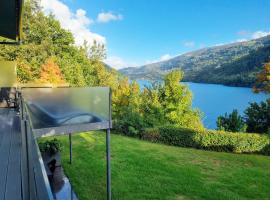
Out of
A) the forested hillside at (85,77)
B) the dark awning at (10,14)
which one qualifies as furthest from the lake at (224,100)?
the dark awning at (10,14)

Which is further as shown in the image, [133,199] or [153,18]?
[153,18]

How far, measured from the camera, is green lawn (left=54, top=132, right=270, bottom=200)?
235 inches

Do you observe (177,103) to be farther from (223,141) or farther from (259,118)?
(223,141)

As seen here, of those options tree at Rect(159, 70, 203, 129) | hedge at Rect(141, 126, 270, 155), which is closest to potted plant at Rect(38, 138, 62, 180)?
hedge at Rect(141, 126, 270, 155)

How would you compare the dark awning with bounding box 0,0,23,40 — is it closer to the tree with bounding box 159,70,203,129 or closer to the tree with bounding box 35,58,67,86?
the tree with bounding box 159,70,203,129

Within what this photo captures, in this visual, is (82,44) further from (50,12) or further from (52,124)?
(52,124)

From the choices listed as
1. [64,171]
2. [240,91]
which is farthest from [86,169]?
[240,91]

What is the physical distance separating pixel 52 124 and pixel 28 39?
24069 millimetres

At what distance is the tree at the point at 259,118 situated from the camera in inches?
726

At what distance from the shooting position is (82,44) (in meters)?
35.6

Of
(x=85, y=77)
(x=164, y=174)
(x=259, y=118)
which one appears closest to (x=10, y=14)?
(x=164, y=174)

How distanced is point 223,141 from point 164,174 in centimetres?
550

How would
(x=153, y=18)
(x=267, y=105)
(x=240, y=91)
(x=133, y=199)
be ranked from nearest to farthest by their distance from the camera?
(x=133, y=199) < (x=267, y=105) < (x=240, y=91) < (x=153, y=18)

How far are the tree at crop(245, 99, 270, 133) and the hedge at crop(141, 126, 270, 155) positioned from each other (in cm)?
695
